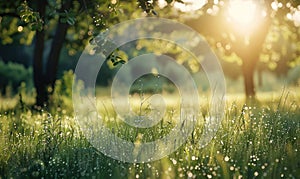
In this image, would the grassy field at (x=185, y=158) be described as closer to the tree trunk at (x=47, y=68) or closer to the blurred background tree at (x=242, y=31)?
the tree trunk at (x=47, y=68)

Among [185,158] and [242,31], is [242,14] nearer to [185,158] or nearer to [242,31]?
[242,31]

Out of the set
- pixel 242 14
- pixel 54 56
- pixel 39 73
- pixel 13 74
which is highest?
pixel 13 74

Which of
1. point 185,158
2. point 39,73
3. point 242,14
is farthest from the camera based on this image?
point 242,14

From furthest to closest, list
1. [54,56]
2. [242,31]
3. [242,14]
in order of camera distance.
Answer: [242,31] → [242,14] → [54,56]

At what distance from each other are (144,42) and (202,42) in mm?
2508

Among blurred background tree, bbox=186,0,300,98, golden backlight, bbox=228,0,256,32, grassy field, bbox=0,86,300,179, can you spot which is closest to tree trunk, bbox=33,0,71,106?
blurred background tree, bbox=186,0,300,98

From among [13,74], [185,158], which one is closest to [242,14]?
[185,158]

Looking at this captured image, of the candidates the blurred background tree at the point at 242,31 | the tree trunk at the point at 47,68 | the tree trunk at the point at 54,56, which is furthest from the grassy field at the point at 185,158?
the blurred background tree at the point at 242,31

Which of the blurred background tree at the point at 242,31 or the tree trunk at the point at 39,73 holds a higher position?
the blurred background tree at the point at 242,31

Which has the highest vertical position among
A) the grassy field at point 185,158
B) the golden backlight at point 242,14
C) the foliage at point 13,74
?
the foliage at point 13,74

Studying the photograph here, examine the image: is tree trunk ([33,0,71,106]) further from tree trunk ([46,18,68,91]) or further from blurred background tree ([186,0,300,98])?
blurred background tree ([186,0,300,98])

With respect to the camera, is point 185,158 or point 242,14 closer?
point 185,158

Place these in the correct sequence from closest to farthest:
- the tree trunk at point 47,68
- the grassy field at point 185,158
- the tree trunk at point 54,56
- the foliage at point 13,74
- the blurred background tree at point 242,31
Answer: the grassy field at point 185,158
the tree trunk at point 54,56
the tree trunk at point 47,68
the blurred background tree at point 242,31
the foliage at point 13,74

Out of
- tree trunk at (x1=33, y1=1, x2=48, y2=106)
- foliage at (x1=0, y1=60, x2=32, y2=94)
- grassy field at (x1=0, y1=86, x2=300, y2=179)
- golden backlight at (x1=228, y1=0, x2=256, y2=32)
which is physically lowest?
grassy field at (x1=0, y1=86, x2=300, y2=179)
